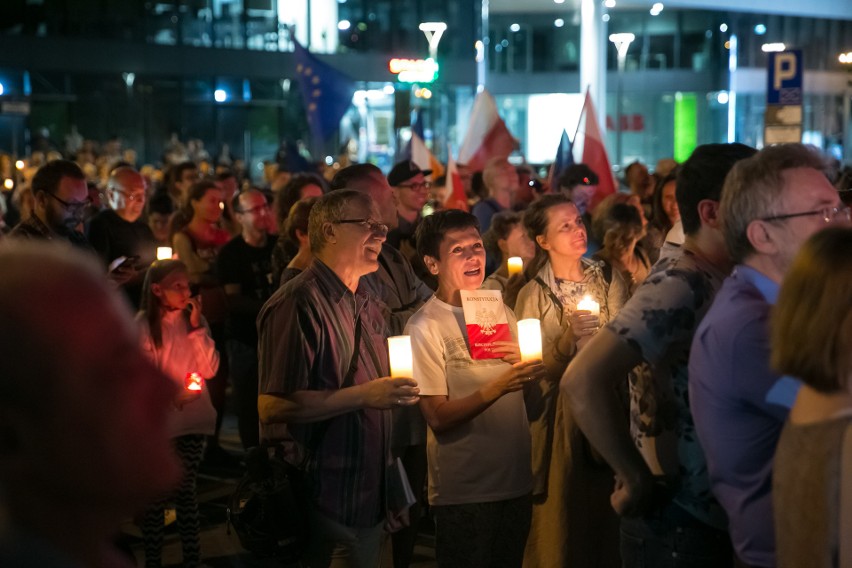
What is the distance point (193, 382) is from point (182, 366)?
195 mm

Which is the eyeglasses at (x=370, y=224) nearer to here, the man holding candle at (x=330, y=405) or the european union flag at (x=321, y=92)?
the man holding candle at (x=330, y=405)

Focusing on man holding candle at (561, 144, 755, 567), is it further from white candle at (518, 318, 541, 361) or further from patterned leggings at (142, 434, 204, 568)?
patterned leggings at (142, 434, 204, 568)

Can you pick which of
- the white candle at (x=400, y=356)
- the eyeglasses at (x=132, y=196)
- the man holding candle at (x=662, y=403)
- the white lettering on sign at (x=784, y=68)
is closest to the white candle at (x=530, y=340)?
the white candle at (x=400, y=356)

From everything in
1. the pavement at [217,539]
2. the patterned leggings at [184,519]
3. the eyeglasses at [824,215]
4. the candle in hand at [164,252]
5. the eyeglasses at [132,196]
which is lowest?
the pavement at [217,539]

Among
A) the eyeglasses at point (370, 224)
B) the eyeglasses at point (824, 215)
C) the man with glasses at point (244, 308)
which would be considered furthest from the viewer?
the man with glasses at point (244, 308)

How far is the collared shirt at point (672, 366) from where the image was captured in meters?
3.15

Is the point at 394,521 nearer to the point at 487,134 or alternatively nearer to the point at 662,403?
the point at 662,403

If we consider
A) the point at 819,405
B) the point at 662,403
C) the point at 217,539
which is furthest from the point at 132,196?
the point at 819,405

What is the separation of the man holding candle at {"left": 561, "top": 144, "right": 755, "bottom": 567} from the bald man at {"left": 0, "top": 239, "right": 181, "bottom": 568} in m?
1.77

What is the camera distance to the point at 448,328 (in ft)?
16.3

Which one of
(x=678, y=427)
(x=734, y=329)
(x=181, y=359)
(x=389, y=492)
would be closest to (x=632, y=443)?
(x=678, y=427)

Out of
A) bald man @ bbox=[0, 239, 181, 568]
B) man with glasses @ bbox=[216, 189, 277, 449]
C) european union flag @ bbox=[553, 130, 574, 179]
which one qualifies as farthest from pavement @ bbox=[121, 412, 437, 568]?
european union flag @ bbox=[553, 130, 574, 179]

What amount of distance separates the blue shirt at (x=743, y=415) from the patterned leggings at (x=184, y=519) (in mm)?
4314

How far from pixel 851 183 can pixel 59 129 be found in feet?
109
